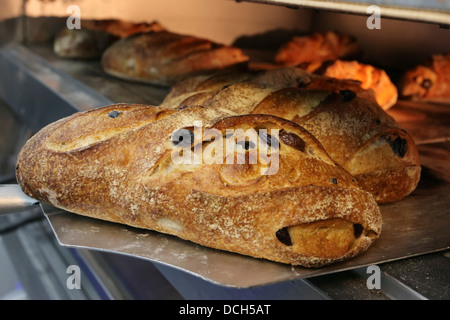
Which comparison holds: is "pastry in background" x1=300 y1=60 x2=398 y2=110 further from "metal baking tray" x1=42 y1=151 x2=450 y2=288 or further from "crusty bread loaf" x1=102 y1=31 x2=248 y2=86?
"metal baking tray" x1=42 y1=151 x2=450 y2=288

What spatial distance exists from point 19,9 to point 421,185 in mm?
2657

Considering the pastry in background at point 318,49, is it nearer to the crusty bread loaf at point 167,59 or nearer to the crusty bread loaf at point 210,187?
the crusty bread loaf at point 167,59

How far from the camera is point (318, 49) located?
115 inches

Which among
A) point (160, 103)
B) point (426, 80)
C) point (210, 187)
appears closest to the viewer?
point (210, 187)

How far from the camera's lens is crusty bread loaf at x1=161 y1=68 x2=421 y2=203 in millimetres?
1304

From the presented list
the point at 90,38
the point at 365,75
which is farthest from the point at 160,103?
the point at 90,38

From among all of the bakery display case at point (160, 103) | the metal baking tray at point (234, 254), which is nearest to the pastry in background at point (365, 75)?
the bakery display case at point (160, 103)

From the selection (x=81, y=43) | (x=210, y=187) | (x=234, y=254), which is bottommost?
(x=234, y=254)

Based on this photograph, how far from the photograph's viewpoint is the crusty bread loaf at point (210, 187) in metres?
0.99

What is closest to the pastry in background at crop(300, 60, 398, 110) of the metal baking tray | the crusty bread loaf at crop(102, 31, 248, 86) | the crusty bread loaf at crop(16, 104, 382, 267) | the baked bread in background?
the crusty bread loaf at crop(102, 31, 248, 86)

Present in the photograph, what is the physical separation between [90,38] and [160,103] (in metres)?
1.07

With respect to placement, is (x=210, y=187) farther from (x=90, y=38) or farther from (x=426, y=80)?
(x=90, y=38)

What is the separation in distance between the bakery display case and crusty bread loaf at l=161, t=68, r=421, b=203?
0.04m

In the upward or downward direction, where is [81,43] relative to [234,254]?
upward
